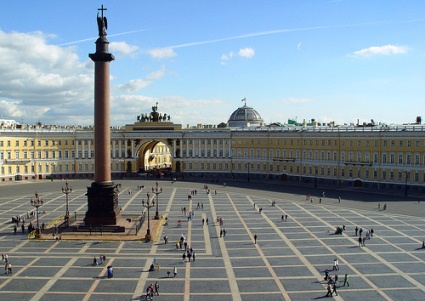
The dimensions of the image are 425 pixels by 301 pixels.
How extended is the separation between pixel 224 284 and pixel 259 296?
2674 millimetres

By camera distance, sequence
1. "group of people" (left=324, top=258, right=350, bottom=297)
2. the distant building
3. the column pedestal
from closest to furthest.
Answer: "group of people" (left=324, top=258, right=350, bottom=297) < the column pedestal < the distant building

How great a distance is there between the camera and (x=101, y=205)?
129ft

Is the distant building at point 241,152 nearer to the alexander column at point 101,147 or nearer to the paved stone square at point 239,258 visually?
the paved stone square at point 239,258

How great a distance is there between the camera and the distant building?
66.2 metres

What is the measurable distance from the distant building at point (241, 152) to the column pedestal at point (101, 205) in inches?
1546

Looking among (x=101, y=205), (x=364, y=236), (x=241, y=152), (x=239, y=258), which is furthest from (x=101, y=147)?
(x=241, y=152)

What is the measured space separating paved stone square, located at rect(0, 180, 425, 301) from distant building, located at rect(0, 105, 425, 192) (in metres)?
15.1

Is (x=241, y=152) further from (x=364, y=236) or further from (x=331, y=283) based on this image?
(x=331, y=283)

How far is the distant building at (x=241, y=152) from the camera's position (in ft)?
217

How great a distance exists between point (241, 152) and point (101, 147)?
51.8m

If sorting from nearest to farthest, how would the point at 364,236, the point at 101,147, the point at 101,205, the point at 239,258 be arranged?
the point at 239,258, the point at 364,236, the point at 101,147, the point at 101,205

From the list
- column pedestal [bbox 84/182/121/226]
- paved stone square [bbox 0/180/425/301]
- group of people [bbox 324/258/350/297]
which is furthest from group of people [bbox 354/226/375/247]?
column pedestal [bbox 84/182/121/226]

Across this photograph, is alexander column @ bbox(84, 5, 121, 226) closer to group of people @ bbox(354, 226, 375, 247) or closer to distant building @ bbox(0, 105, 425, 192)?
group of people @ bbox(354, 226, 375, 247)

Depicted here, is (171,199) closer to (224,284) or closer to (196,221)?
(196,221)
